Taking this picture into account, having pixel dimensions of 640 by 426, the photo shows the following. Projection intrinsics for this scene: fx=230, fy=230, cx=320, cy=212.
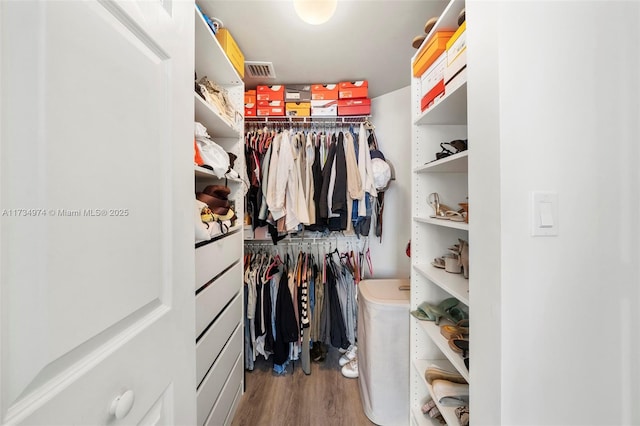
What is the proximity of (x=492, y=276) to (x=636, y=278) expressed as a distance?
353 millimetres

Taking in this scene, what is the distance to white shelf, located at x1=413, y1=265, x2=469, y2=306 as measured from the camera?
0.85 meters

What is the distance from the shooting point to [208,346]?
1.04 metres

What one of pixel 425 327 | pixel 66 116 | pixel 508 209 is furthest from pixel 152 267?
pixel 425 327

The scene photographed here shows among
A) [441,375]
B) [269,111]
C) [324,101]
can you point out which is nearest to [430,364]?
[441,375]

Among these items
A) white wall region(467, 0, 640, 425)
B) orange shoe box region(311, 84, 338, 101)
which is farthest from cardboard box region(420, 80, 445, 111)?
orange shoe box region(311, 84, 338, 101)

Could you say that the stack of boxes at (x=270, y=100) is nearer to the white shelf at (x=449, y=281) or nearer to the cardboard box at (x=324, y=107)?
the cardboard box at (x=324, y=107)

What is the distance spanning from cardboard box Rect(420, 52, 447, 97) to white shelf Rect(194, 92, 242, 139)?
105cm

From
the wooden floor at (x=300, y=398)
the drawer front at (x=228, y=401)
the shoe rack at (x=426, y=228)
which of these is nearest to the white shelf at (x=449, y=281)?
the shoe rack at (x=426, y=228)

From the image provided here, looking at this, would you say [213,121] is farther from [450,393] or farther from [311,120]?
[450,393]

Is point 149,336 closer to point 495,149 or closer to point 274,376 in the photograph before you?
point 495,149

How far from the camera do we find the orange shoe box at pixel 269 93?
1.78 m

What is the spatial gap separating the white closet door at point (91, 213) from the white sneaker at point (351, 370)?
4.60 feet

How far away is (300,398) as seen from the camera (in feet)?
4.93

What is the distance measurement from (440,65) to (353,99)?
0.85 m
